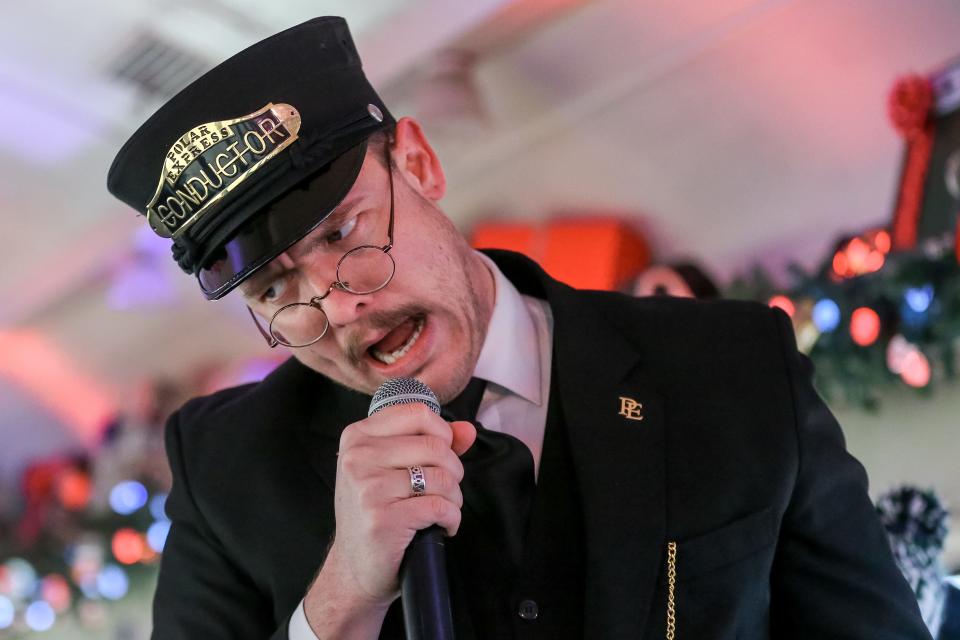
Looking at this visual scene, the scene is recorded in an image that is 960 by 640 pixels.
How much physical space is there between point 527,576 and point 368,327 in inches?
13.9

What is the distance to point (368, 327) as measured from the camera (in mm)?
1380

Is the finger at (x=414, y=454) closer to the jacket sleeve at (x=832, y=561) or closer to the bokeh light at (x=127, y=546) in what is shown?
the jacket sleeve at (x=832, y=561)

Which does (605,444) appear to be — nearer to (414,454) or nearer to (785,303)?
(414,454)

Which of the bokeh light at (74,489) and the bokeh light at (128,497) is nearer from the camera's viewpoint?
the bokeh light at (128,497)

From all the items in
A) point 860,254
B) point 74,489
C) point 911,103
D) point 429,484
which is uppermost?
point 911,103

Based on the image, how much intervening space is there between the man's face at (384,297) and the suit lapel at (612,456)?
15 cm

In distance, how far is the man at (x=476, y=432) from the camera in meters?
1.33

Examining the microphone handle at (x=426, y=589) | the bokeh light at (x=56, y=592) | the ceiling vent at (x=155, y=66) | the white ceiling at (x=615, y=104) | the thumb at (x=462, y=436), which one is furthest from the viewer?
the bokeh light at (x=56, y=592)

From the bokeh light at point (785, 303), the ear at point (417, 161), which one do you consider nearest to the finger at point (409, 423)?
the ear at point (417, 161)

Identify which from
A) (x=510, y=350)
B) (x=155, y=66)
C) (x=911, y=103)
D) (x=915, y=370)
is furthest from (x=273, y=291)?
(x=155, y=66)

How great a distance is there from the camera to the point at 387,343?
1411 mm

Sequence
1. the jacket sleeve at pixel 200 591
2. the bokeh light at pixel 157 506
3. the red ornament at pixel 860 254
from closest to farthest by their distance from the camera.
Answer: the jacket sleeve at pixel 200 591 < the red ornament at pixel 860 254 < the bokeh light at pixel 157 506

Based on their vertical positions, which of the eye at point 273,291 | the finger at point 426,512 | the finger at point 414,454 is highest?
the eye at point 273,291

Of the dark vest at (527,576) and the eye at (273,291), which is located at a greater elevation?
the eye at (273,291)
